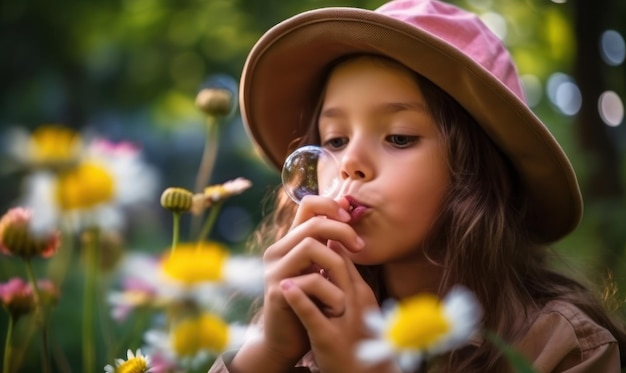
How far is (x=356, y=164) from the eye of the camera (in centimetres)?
128

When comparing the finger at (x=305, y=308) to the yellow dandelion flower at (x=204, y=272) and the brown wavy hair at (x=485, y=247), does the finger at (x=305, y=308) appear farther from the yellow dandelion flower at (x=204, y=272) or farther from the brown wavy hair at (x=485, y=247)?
the yellow dandelion flower at (x=204, y=272)

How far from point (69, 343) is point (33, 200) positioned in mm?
2399

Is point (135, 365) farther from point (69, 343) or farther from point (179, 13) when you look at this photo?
point (179, 13)

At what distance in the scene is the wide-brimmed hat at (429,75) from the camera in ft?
4.46

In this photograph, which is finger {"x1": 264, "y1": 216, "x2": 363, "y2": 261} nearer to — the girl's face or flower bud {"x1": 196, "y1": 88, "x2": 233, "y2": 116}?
the girl's face

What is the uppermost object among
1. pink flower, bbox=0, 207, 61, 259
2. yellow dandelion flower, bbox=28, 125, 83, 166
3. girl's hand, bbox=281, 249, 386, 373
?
yellow dandelion flower, bbox=28, 125, 83, 166

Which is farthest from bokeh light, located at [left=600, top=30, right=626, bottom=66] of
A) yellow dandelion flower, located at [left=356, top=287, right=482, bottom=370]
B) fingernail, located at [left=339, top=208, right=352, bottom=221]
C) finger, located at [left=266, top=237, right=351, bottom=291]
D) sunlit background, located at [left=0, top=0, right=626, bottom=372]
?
yellow dandelion flower, located at [left=356, top=287, right=482, bottom=370]

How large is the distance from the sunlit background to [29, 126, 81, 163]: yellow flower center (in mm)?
1375

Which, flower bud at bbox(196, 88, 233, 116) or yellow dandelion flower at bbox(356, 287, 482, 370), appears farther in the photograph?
flower bud at bbox(196, 88, 233, 116)

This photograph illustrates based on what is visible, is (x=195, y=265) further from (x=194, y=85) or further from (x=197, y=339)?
(x=194, y=85)

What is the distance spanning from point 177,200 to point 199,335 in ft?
1.39

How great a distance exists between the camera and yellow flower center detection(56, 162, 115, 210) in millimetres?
567

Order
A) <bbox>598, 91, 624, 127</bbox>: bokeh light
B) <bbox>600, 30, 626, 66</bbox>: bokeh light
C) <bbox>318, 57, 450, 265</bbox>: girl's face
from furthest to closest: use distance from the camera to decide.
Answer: <bbox>600, 30, 626, 66</bbox>: bokeh light < <bbox>598, 91, 624, 127</bbox>: bokeh light < <bbox>318, 57, 450, 265</bbox>: girl's face

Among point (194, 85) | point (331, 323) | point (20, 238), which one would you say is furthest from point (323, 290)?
point (194, 85)
